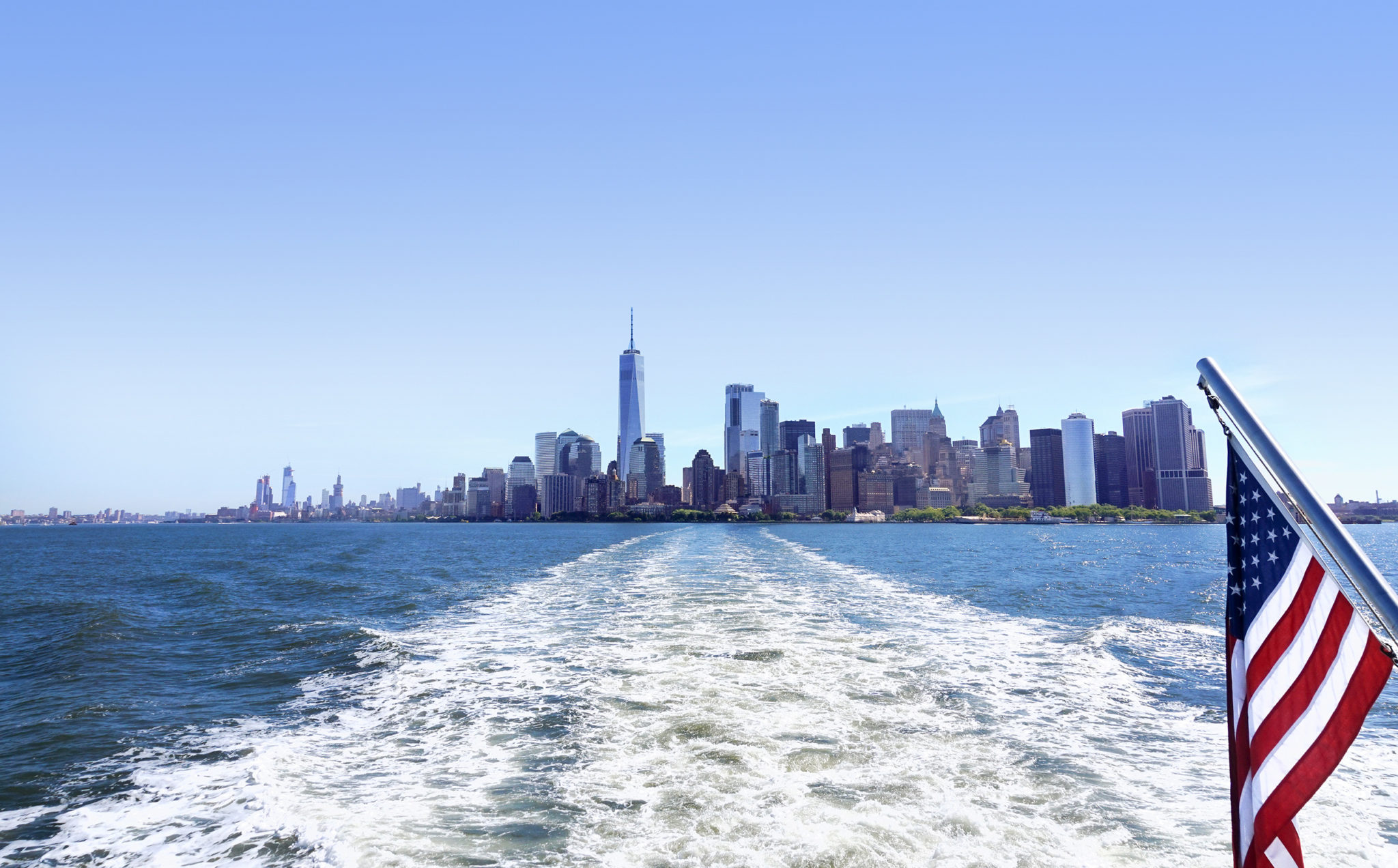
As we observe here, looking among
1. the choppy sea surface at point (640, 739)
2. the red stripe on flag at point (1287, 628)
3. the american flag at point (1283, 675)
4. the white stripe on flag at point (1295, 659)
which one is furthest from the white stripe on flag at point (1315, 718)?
the choppy sea surface at point (640, 739)

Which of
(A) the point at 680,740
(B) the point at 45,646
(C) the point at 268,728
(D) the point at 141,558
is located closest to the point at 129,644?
(B) the point at 45,646

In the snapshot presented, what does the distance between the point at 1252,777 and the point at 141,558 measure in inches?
3391

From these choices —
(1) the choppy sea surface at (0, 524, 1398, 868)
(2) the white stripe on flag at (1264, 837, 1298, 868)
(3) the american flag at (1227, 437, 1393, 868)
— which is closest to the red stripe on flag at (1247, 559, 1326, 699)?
(3) the american flag at (1227, 437, 1393, 868)

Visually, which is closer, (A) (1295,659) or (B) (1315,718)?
(B) (1315,718)

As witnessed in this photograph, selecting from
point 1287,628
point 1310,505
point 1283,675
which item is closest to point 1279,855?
point 1283,675

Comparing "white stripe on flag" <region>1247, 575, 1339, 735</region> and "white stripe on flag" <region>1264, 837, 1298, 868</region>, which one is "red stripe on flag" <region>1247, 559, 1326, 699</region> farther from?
"white stripe on flag" <region>1264, 837, 1298, 868</region>

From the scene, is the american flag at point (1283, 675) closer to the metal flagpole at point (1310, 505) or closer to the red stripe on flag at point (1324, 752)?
the red stripe on flag at point (1324, 752)

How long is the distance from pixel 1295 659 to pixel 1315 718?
311 mm

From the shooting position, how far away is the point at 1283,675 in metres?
4.13

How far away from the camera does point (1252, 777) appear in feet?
13.5

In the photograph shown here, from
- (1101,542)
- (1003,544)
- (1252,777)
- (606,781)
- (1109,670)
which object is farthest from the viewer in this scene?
(1101,542)

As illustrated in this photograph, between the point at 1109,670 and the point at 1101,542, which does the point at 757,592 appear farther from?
the point at 1101,542

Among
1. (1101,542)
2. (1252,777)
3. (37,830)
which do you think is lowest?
(1101,542)

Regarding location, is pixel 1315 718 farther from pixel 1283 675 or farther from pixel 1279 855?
pixel 1279 855
